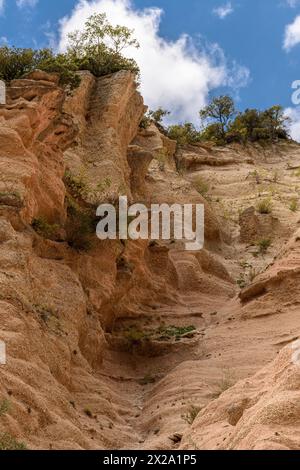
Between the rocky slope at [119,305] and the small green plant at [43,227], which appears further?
the small green plant at [43,227]

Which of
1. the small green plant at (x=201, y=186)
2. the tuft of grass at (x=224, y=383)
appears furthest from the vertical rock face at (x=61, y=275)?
the small green plant at (x=201, y=186)

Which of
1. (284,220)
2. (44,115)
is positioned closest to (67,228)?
(44,115)

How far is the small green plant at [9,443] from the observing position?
24.0 feet

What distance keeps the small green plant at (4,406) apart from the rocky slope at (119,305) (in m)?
0.07

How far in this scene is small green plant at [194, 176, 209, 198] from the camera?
32641 millimetres

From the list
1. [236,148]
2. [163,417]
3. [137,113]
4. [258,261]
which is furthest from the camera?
[236,148]

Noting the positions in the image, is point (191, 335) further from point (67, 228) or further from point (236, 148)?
point (236, 148)

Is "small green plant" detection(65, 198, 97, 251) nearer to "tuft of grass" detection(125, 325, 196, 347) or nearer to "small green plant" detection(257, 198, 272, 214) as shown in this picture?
"tuft of grass" detection(125, 325, 196, 347)

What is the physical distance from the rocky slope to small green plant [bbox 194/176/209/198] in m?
3.84

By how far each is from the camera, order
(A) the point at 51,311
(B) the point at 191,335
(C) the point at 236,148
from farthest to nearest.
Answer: (C) the point at 236,148 → (B) the point at 191,335 → (A) the point at 51,311

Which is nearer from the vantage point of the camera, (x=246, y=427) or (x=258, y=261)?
(x=246, y=427)

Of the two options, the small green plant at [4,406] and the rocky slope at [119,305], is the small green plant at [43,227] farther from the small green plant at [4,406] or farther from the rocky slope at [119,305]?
the small green plant at [4,406]

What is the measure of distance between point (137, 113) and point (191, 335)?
12503mm

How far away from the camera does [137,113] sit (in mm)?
27219
